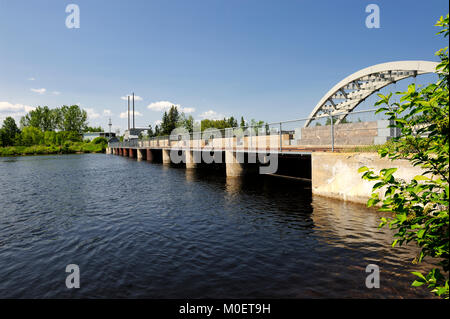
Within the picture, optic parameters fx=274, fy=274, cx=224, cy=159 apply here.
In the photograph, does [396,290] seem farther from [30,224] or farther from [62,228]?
[30,224]

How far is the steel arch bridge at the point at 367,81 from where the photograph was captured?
2759 centimetres

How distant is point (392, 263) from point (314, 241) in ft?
7.01

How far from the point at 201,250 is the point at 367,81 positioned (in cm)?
3588

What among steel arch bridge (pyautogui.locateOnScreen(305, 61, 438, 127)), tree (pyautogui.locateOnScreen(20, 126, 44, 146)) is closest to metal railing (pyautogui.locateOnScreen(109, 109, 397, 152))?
steel arch bridge (pyautogui.locateOnScreen(305, 61, 438, 127))

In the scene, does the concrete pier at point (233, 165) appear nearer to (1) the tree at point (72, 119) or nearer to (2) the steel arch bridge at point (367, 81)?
(2) the steel arch bridge at point (367, 81)

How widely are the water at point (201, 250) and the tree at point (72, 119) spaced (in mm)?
145705

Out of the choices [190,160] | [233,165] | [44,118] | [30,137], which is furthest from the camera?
[44,118]

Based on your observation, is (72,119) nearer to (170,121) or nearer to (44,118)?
(44,118)

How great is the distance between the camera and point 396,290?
5348 millimetres

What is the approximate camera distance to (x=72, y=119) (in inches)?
5620

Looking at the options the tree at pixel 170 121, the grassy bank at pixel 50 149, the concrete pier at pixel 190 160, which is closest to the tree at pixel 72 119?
the grassy bank at pixel 50 149

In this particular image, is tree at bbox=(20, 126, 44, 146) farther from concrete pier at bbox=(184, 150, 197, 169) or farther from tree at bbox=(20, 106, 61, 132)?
concrete pier at bbox=(184, 150, 197, 169)

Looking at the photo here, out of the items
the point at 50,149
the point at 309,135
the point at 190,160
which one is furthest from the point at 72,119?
the point at 309,135
